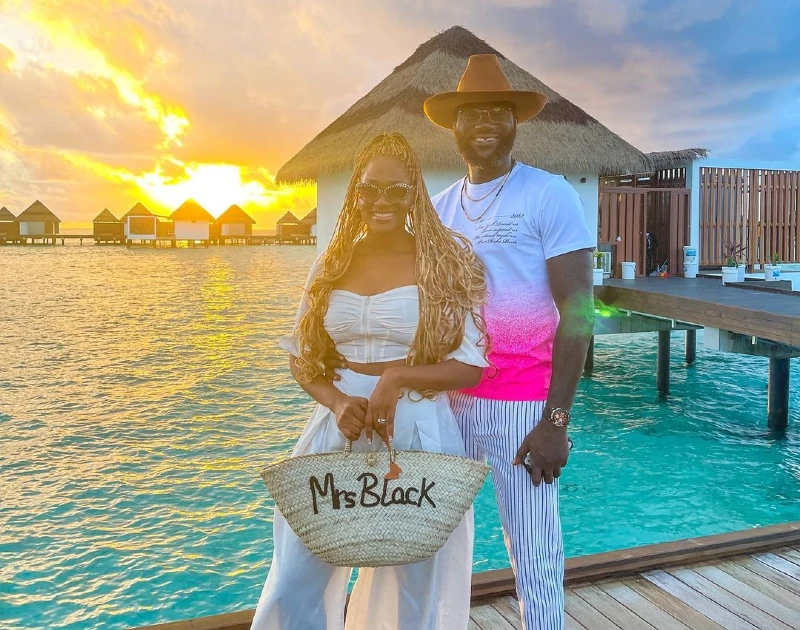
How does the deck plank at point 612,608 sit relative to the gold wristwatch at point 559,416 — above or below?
below

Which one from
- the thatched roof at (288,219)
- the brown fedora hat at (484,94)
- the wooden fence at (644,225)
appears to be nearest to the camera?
the brown fedora hat at (484,94)

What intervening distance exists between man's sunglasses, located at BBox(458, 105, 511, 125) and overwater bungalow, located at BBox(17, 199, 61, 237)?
80.6m

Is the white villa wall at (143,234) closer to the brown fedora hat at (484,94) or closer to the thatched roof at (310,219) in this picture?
the thatched roof at (310,219)

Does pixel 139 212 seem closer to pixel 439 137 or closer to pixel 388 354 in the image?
pixel 439 137

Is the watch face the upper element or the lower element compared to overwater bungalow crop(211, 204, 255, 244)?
lower

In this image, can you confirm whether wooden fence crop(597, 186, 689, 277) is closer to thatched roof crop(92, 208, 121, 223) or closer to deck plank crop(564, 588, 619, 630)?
deck plank crop(564, 588, 619, 630)

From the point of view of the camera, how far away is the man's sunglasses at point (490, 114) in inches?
87.4

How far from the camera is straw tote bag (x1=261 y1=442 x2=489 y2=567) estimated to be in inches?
73.4

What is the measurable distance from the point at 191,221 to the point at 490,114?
248 feet

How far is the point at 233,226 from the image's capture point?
86.8 meters

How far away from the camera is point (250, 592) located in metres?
5.48

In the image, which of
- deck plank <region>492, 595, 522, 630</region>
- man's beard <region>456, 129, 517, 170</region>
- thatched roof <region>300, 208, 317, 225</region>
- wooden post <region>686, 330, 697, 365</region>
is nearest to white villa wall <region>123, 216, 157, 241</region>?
thatched roof <region>300, 208, 317, 225</region>

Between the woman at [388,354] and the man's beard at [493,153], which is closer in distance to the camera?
the woman at [388,354]

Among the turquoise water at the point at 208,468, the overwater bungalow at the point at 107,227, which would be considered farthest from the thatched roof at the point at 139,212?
the turquoise water at the point at 208,468
